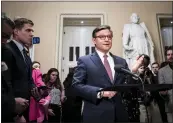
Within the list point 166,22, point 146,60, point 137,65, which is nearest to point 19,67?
point 137,65

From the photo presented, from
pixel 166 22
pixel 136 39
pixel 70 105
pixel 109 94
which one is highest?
pixel 166 22

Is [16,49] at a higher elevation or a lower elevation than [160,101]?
higher

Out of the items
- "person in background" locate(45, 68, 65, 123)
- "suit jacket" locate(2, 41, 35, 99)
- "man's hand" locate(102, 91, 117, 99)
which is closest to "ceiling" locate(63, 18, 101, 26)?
"person in background" locate(45, 68, 65, 123)

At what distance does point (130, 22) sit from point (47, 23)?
1.92ft

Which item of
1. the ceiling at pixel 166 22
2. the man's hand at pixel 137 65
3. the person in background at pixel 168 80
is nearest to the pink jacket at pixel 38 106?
the man's hand at pixel 137 65

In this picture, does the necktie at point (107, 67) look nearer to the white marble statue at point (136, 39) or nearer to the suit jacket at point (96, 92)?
the suit jacket at point (96, 92)

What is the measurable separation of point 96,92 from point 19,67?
40 centimetres

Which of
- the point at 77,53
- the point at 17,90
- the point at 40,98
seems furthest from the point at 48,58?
the point at 17,90

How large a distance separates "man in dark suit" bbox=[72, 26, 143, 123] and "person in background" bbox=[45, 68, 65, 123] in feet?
0.82

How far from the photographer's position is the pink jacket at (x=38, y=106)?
111 cm

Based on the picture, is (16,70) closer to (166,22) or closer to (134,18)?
(134,18)

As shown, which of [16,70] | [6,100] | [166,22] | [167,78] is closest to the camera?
[6,100]

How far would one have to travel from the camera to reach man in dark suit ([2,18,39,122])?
98 cm

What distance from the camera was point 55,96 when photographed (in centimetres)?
125
